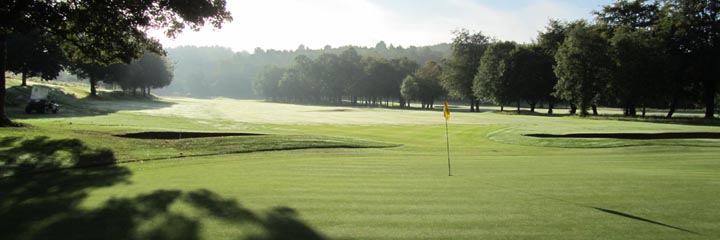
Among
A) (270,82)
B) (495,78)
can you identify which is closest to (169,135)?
(495,78)

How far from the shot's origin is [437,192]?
9.63 m

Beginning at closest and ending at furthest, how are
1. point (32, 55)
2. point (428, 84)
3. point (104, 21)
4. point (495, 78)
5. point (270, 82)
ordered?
point (104, 21) → point (32, 55) → point (495, 78) → point (428, 84) → point (270, 82)

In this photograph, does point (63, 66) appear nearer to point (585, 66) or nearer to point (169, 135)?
point (169, 135)

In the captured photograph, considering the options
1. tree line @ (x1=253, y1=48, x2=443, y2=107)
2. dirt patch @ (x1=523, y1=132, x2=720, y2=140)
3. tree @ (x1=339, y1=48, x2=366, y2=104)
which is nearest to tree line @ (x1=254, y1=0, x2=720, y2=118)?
tree line @ (x1=253, y1=48, x2=443, y2=107)

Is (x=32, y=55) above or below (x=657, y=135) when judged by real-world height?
above

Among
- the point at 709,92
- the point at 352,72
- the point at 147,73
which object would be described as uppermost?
the point at 352,72

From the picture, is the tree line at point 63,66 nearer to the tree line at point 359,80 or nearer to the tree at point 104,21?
the tree at point 104,21

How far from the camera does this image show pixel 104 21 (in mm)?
23250

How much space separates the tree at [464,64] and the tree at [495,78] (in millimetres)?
7333

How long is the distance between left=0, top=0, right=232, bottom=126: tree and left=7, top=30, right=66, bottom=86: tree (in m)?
40.6

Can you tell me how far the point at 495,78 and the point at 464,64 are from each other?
16404 mm

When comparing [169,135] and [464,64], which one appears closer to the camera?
[169,135]

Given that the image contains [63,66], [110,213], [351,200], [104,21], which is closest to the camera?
[110,213]

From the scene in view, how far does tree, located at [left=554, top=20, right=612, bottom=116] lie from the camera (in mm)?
61094
